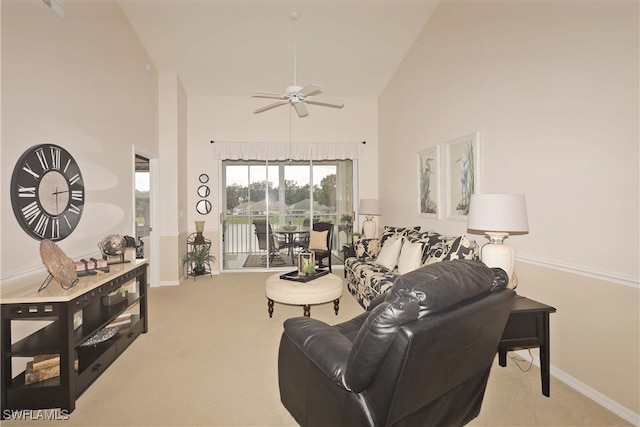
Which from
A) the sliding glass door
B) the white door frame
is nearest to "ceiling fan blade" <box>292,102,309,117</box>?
the sliding glass door

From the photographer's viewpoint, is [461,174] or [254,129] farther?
[254,129]

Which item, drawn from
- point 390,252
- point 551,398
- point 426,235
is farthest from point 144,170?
point 551,398

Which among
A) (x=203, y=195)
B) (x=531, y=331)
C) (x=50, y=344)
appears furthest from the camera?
(x=203, y=195)

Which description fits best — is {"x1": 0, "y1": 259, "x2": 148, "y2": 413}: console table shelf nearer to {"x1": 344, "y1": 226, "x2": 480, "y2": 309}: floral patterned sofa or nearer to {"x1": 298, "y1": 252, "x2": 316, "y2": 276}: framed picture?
{"x1": 298, "y1": 252, "x2": 316, "y2": 276}: framed picture

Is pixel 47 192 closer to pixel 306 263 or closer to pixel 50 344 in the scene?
pixel 50 344

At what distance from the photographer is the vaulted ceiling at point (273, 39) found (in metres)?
3.94

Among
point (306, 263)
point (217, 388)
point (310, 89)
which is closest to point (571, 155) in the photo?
point (310, 89)

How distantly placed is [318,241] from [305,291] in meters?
2.60

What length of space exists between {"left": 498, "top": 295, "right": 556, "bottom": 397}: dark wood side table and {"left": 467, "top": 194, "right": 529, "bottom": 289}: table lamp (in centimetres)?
33

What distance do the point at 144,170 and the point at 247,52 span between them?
250cm

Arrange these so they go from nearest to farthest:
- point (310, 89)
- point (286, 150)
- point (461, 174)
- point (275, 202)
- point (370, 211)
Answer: point (310, 89), point (461, 174), point (370, 211), point (286, 150), point (275, 202)

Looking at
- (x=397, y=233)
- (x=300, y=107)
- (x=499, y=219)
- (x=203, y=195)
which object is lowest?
(x=397, y=233)

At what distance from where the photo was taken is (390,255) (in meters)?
4.06

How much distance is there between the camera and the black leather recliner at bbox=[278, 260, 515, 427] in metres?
1.27
